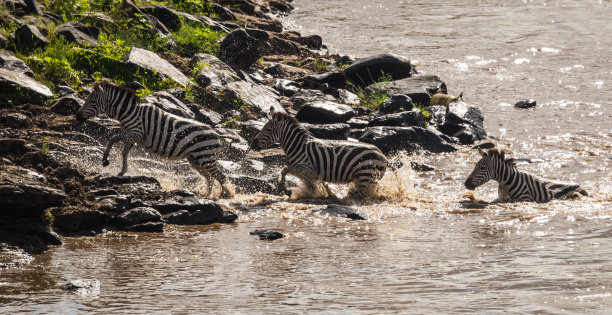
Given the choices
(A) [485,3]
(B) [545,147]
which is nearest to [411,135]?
(B) [545,147]

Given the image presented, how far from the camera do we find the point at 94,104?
14.0 m

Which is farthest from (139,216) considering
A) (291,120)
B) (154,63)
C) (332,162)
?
(154,63)

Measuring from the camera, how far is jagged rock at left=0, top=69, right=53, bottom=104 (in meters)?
15.3

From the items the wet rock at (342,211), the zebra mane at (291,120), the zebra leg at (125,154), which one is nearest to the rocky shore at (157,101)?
the zebra leg at (125,154)

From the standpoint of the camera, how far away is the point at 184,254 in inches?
383

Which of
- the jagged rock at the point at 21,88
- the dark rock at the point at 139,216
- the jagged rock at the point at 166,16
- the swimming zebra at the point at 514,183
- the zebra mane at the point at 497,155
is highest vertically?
the jagged rock at the point at 166,16

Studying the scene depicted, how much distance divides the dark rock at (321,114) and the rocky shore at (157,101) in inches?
1.1

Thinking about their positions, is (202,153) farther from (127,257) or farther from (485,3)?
(485,3)

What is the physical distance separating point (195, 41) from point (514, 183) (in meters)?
10.1

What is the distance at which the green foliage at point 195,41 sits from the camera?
2053 centimetres

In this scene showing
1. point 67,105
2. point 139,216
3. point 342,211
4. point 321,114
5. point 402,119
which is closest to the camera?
point 139,216

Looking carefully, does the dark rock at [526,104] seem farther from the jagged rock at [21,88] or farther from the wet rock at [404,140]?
the jagged rock at [21,88]

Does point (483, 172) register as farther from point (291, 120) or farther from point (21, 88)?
point (21, 88)

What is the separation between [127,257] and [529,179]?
714 cm
